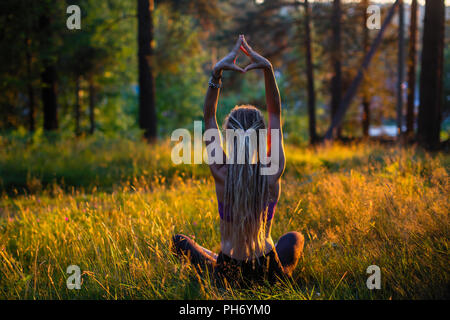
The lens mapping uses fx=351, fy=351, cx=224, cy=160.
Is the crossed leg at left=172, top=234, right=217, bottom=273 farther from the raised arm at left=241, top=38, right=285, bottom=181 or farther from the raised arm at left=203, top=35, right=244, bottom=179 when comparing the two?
the raised arm at left=241, top=38, right=285, bottom=181

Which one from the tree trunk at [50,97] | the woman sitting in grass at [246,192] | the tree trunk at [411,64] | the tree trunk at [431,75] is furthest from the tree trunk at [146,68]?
the tree trunk at [411,64]

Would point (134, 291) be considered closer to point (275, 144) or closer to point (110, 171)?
point (275, 144)

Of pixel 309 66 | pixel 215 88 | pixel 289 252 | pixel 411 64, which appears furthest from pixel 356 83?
pixel 215 88

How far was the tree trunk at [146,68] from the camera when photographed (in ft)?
39.7

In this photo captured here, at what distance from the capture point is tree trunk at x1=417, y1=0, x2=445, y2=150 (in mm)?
9445

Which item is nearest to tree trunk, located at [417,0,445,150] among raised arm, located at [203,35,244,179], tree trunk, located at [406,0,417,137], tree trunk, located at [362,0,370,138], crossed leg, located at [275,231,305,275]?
tree trunk, located at [406,0,417,137]

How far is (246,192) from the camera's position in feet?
8.70

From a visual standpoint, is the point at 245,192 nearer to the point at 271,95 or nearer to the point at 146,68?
the point at 271,95

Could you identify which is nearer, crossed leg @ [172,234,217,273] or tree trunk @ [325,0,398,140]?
crossed leg @ [172,234,217,273]

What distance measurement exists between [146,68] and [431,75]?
29.6ft

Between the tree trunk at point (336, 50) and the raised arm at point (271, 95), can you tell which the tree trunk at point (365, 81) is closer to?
the tree trunk at point (336, 50)

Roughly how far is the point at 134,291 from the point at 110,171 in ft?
21.2

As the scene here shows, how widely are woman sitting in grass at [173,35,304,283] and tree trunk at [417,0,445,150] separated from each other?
8.52m

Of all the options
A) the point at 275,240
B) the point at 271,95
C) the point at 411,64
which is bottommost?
the point at 275,240
